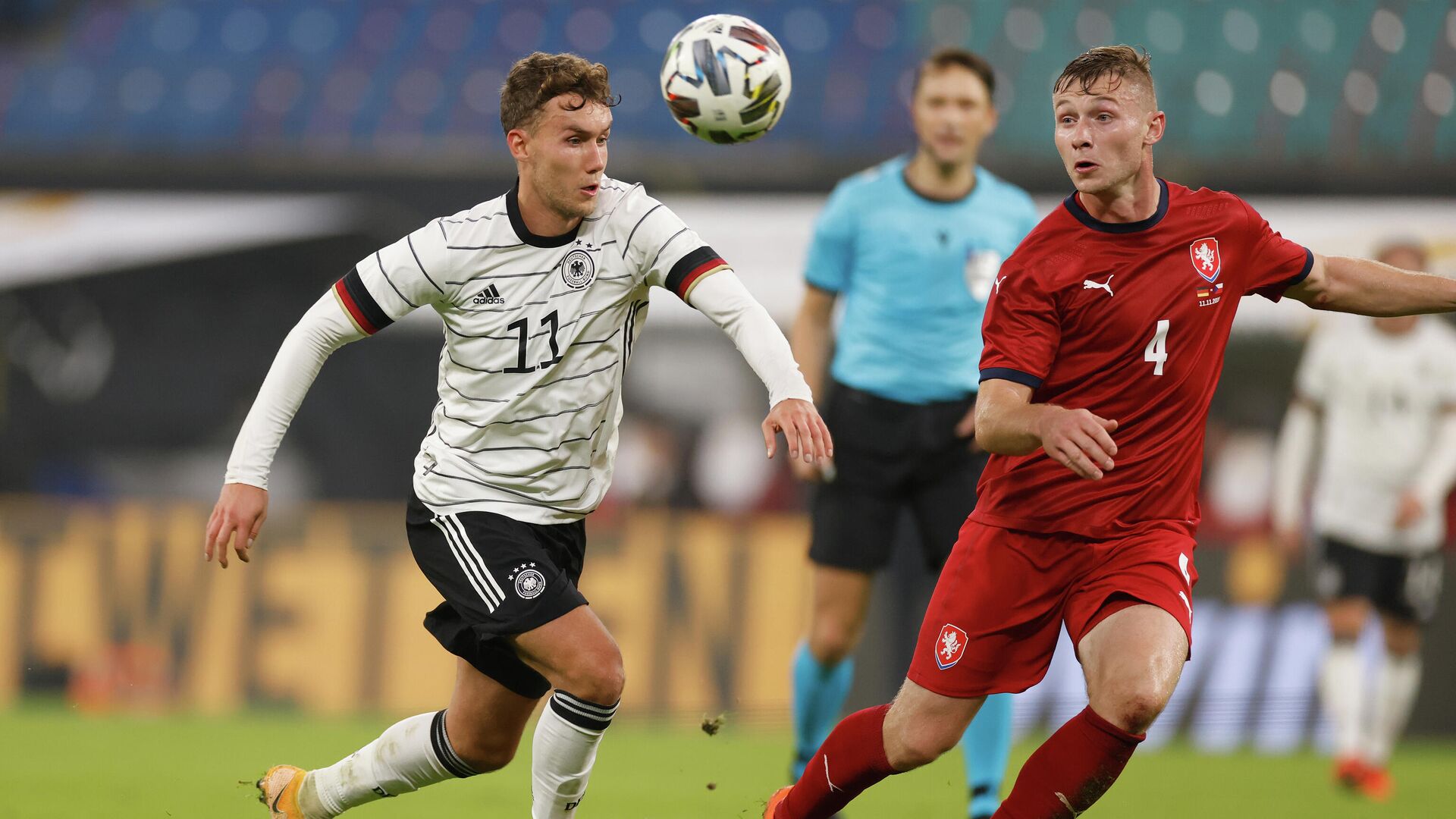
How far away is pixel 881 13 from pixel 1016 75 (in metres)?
1.54

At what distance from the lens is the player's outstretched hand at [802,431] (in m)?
3.85

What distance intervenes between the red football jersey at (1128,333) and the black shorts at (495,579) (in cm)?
122

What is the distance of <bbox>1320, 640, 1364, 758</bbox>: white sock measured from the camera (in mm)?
7555

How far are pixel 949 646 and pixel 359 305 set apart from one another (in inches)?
72.6

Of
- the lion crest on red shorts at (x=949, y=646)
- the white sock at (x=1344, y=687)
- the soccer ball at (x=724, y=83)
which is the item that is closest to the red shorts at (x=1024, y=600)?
the lion crest on red shorts at (x=949, y=646)

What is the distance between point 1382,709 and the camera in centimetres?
776

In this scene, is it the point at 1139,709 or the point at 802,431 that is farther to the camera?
the point at 802,431

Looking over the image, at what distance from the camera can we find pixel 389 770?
4574mm

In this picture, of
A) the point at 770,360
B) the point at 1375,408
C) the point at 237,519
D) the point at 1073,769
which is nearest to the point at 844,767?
the point at 1073,769

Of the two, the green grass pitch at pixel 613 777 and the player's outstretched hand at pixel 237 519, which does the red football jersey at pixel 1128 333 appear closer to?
the player's outstretched hand at pixel 237 519

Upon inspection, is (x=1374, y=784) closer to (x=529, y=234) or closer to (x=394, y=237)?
(x=529, y=234)

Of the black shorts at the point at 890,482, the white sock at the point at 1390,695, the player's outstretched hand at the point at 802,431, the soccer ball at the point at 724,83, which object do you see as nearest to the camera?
the player's outstretched hand at the point at 802,431

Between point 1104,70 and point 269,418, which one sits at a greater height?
point 1104,70

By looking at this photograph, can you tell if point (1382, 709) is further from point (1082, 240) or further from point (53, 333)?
point (53, 333)
